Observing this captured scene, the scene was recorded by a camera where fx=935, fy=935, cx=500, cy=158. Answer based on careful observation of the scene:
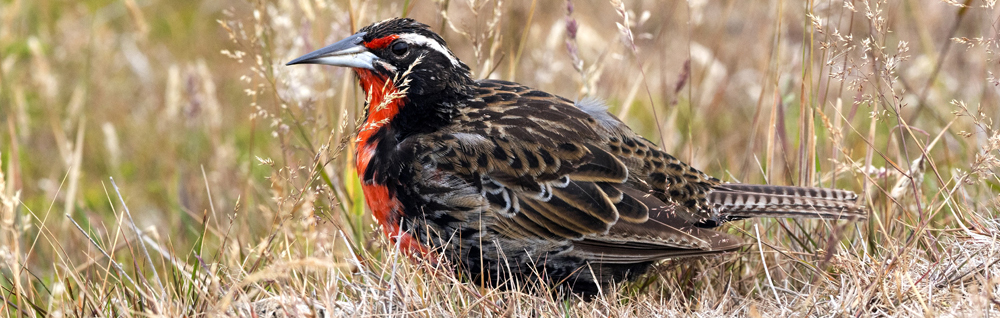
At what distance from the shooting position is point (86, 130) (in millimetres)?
7750

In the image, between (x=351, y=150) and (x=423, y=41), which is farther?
(x=351, y=150)

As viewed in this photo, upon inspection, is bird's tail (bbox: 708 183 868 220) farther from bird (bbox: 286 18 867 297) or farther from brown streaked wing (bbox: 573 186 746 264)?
brown streaked wing (bbox: 573 186 746 264)

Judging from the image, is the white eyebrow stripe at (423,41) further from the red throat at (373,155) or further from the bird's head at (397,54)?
the red throat at (373,155)

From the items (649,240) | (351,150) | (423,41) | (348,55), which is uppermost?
(423,41)

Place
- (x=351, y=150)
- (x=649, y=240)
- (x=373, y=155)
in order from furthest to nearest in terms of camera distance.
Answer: (x=351, y=150)
(x=373, y=155)
(x=649, y=240)

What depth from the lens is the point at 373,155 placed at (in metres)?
4.00

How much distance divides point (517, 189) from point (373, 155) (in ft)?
2.08

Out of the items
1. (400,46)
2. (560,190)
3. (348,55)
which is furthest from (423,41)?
(560,190)

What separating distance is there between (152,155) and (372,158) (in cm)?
417

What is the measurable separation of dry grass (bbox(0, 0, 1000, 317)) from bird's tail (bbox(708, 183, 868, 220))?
11 cm

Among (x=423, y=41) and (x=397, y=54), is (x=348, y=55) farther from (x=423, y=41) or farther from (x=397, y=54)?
(x=423, y=41)

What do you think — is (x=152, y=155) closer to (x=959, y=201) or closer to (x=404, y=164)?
(x=404, y=164)

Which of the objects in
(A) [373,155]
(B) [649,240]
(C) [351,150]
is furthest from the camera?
(C) [351,150]

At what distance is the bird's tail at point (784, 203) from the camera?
13.1 feet
